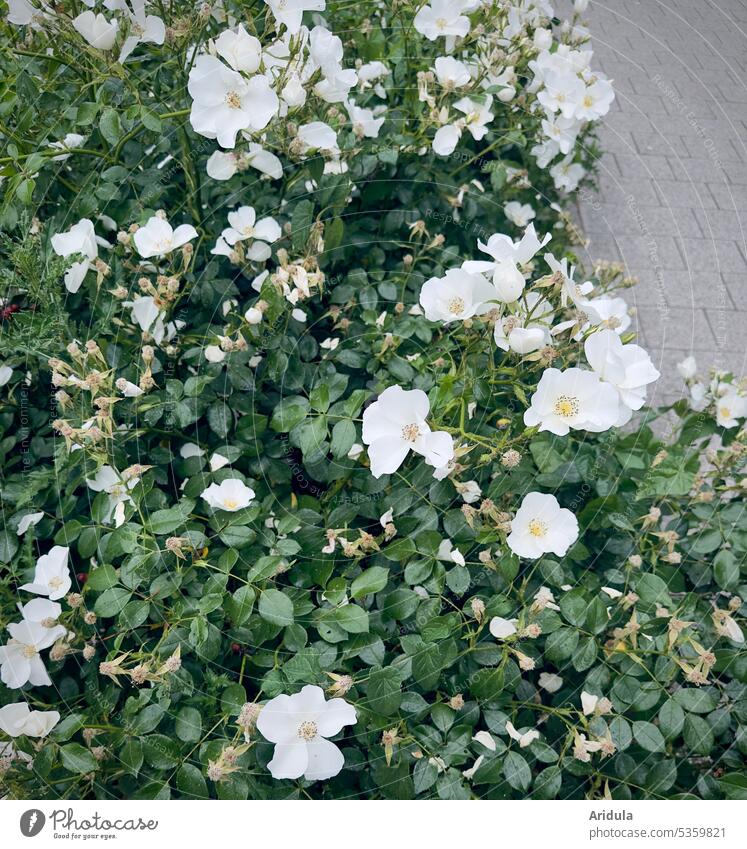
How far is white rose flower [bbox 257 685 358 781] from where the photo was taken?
87 centimetres

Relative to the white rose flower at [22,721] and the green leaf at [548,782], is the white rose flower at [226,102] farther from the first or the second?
the green leaf at [548,782]

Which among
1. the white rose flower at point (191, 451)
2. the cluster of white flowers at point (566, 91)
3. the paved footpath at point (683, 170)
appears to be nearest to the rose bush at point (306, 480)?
the white rose flower at point (191, 451)

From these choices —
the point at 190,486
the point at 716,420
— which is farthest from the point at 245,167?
the point at 716,420

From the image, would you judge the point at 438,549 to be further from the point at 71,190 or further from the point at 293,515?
the point at 71,190

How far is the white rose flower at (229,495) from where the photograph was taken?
3.37ft

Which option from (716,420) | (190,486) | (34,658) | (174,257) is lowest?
(34,658)

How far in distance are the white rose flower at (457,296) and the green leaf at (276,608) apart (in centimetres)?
44

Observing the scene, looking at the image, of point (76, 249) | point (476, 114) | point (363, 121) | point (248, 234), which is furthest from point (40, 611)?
point (476, 114)

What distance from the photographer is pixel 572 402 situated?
92cm

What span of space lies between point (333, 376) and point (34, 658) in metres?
0.60

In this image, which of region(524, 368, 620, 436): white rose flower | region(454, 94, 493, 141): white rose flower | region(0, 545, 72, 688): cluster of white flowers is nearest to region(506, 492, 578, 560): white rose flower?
region(524, 368, 620, 436): white rose flower

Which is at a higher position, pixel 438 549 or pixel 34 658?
pixel 438 549

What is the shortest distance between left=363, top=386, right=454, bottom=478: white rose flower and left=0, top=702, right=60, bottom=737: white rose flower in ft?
1.88

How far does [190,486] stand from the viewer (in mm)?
1081
